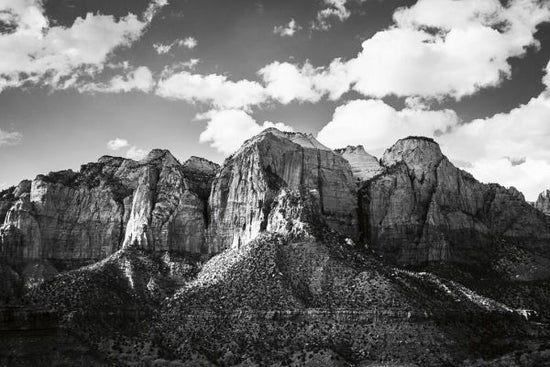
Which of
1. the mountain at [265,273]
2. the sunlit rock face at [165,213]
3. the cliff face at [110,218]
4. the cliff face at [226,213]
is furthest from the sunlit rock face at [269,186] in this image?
the cliff face at [110,218]

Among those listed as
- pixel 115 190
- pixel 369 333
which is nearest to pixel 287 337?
pixel 369 333

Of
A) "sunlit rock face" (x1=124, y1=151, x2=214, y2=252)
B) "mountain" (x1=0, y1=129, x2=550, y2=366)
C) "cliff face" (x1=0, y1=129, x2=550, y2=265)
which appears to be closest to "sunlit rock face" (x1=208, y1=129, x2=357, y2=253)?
"cliff face" (x1=0, y1=129, x2=550, y2=265)

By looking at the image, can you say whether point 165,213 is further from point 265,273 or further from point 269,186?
point 265,273

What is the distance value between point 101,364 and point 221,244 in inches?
2545

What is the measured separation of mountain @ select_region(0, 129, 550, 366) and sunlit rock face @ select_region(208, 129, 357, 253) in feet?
1.24

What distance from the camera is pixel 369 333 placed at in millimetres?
129250

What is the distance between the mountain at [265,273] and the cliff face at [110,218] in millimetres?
370

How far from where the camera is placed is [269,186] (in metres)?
174

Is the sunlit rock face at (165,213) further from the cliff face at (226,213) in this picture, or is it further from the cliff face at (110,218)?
the cliff face at (226,213)

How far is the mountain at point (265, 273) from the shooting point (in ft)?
419

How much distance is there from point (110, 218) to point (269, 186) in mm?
46801

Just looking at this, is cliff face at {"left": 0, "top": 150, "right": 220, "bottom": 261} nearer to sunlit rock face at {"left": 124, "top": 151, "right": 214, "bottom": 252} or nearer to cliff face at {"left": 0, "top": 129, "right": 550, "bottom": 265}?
sunlit rock face at {"left": 124, "top": 151, "right": 214, "bottom": 252}

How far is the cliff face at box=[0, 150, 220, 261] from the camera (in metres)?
179

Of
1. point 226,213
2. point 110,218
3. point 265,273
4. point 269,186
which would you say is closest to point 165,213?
point 226,213
